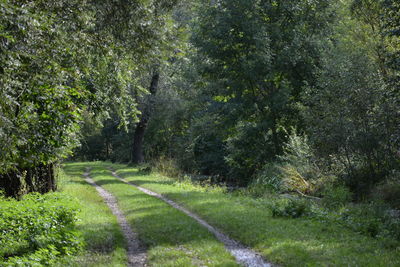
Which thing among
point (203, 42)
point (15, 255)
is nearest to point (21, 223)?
point (15, 255)

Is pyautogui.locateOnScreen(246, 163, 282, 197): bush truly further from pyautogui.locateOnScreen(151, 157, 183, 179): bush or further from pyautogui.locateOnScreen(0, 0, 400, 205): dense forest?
pyautogui.locateOnScreen(151, 157, 183, 179): bush

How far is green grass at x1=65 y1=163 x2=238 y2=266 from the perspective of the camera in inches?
340

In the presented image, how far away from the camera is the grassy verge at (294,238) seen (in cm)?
819

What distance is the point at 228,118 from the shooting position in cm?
2720

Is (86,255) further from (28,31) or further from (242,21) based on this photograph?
(242,21)

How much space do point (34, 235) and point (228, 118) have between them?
19726mm

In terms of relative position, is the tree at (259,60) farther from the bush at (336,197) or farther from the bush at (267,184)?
the bush at (336,197)

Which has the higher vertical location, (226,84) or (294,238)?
(226,84)

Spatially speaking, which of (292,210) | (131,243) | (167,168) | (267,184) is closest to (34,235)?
(131,243)

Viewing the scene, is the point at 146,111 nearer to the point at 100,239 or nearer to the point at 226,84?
the point at 226,84

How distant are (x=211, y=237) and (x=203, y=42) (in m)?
18.1

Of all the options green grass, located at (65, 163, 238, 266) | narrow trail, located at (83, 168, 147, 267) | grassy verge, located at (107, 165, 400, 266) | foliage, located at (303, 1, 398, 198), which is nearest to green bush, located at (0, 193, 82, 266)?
narrow trail, located at (83, 168, 147, 267)

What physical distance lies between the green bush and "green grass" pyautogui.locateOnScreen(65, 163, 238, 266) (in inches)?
73.3

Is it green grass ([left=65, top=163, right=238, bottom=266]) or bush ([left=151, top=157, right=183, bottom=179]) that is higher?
bush ([left=151, top=157, right=183, bottom=179])
